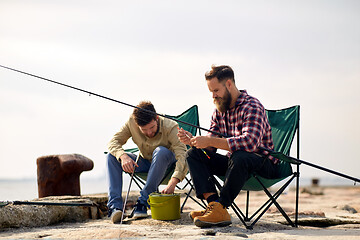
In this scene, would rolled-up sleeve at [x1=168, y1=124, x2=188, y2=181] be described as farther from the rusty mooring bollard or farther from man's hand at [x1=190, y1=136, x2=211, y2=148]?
the rusty mooring bollard

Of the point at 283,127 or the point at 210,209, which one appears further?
the point at 283,127

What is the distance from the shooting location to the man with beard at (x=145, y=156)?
11.8ft

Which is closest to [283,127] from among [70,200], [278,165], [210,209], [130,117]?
[278,165]

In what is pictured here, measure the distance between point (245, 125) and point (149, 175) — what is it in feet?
3.21

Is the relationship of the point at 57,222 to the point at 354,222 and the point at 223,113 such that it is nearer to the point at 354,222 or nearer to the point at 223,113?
the point at 223,113

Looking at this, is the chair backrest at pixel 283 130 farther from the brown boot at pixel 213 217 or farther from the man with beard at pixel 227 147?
the brown boot at pixel 213 217

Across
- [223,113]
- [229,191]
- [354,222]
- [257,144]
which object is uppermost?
[223,113]

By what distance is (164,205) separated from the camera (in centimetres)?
346

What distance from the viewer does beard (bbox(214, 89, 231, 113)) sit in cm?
316

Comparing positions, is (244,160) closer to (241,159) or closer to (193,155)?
(241,159)

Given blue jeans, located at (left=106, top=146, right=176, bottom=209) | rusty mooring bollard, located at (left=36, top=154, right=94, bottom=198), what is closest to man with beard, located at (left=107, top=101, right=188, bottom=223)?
blue jeans, located at (left=106, top=146, right=176, bottom=209)

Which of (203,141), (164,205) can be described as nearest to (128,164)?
(164,205)

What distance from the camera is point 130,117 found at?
397 centimetres

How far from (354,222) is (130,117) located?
1.98 meters
